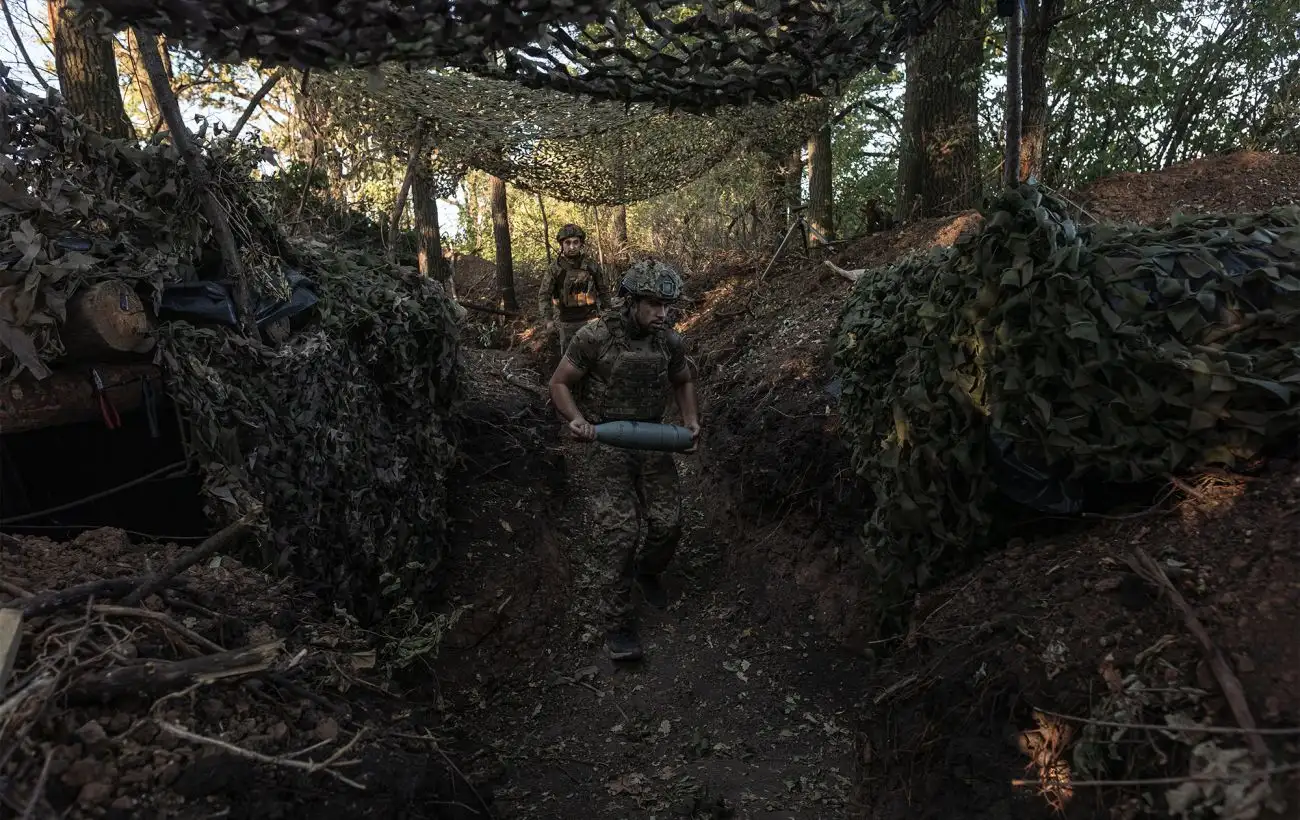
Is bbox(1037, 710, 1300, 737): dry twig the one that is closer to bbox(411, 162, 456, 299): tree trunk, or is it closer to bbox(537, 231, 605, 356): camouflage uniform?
bbox(537, 231, 605, 356): camouflage uniform

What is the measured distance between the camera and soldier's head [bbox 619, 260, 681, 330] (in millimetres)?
4909

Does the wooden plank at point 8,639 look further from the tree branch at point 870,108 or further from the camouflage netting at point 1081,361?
the tree branch at point 870,108

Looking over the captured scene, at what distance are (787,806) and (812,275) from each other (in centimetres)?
643

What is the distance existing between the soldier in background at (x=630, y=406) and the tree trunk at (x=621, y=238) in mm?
9556

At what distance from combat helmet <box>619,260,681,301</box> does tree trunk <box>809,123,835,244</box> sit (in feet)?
19.8

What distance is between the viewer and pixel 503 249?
12859mm

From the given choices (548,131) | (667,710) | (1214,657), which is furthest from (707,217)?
(1214,657)

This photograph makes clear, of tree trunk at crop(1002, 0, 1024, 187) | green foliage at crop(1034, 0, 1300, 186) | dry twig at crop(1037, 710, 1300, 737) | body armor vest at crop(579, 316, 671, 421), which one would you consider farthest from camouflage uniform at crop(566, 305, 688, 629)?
green foliage at crop(1034, 0, 1300, 186)

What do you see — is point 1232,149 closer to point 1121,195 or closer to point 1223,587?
point 1121,195

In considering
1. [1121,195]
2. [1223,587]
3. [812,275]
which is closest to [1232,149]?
[1121,195]

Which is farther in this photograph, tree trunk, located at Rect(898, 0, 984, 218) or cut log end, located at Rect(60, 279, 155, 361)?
tree trunk, located at Rect(898, 0, 984, 218)

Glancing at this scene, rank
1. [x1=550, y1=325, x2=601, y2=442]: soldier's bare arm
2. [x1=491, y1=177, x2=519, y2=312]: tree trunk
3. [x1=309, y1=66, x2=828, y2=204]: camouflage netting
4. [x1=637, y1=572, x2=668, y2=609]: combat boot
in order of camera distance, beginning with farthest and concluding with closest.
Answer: [x1=491, y1=177, x2=519, y2=312]: tree trunk < [x1=309, y1=66, x2=828, y2=204]: camouflage netting < [x1=637, y1=572, x2=668, y2=609]: combat boot < [x1=550, y1=325, x2=601, y2=442]: soldier's bare arm

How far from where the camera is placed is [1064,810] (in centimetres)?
221

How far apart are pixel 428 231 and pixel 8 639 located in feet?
27.9
